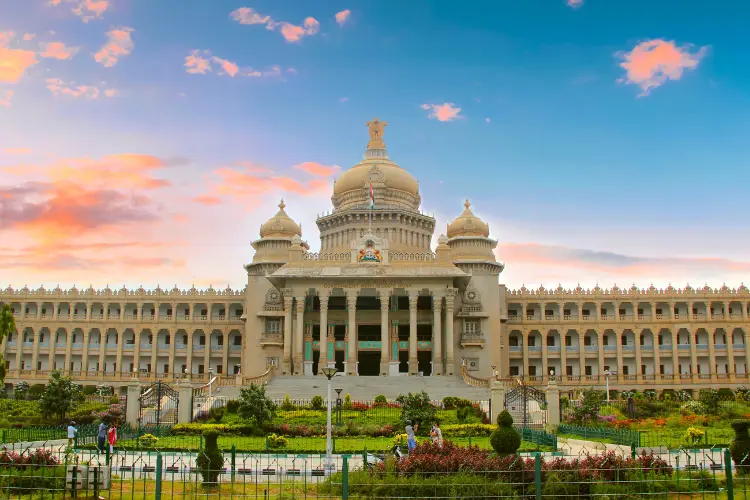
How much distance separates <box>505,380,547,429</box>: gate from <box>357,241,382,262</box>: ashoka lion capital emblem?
2066cm

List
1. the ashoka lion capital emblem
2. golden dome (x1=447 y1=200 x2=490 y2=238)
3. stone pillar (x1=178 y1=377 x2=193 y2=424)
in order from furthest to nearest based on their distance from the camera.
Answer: golden dome (x1=447 y1=200 x2=490 y2=238), the ashoka lion capital emblem, stone pillar (x1=178 y1=377 x2=193 y2=424)

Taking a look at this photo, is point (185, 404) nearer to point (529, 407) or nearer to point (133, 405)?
point (133, 405)

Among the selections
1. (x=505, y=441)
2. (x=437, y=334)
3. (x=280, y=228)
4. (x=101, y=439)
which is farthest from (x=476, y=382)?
(x=505, y=441)

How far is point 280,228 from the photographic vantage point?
2864 inches

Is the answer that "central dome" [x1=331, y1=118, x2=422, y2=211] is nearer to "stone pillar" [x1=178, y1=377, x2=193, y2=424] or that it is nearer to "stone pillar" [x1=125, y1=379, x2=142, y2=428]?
"stone pillar" [x1=178, y1=377, x2=193, y2=424]

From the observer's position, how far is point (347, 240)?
72.5m

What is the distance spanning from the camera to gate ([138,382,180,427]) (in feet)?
135

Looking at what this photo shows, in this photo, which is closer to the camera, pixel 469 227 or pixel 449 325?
pixel 449 325

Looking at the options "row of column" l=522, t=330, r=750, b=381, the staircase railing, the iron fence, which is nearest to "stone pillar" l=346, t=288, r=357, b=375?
the staircase railing

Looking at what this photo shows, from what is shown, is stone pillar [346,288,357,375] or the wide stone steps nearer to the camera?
the wide stone steps

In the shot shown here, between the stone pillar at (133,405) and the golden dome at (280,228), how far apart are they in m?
33.0

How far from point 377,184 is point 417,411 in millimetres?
39079

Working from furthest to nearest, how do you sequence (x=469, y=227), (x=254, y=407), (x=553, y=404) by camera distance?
(x=469, y=227) → (x=553, y=404) → (x=254, y=407)

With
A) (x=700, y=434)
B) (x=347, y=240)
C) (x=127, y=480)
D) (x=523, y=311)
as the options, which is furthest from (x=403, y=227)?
(x=127, y=480)
